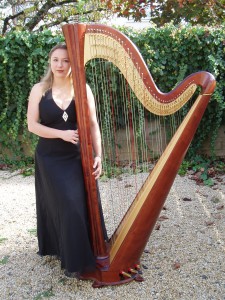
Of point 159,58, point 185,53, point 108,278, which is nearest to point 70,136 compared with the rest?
point 108,278

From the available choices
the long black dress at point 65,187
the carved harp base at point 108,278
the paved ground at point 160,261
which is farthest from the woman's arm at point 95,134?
the paved ground at point 160,261

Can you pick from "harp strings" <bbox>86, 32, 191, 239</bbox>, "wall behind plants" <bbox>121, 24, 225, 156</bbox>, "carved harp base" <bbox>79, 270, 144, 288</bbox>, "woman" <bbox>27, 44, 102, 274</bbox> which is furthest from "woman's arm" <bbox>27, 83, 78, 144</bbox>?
"wall behind plants" <bbox>121, 24, 225, 156</bbox>

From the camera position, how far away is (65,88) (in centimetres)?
241

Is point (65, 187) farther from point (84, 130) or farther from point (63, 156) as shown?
point (84, 130)

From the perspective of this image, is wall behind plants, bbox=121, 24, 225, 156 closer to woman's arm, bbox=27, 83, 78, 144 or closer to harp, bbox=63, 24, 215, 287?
harp, bbox=63, 24, 215, 287

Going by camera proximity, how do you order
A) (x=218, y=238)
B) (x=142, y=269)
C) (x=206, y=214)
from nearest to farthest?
(x=142, y=269) → (x=218, y=238) → (x=206, y=214)

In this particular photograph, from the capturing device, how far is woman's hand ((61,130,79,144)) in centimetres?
230

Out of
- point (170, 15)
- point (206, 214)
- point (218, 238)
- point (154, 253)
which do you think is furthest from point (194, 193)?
point (170, 15)

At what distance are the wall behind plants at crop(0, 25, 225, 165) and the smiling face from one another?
301 centimetres

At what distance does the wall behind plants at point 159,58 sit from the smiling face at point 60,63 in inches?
118

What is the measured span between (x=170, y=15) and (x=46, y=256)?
5266mm

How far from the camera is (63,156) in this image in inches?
96.7

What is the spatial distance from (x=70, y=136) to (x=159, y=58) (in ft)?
10.9

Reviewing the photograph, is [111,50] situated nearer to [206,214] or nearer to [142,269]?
[142,269]
